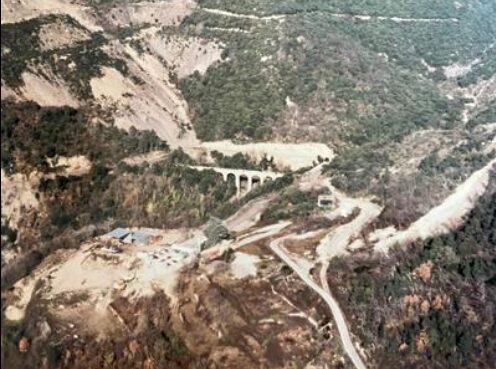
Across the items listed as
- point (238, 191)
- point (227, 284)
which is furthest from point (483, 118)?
point (227, 284)

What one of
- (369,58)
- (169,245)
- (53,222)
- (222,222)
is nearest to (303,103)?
(369,58)

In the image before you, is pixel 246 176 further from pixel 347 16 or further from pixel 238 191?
pixel 347 16

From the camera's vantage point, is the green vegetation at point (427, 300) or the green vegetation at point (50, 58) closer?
the green vegetation at point (427, 300)

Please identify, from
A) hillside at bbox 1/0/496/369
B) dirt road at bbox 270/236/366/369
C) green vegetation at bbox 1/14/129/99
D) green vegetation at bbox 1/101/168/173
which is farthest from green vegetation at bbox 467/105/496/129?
green vegetation at bbox 1/14/129/99

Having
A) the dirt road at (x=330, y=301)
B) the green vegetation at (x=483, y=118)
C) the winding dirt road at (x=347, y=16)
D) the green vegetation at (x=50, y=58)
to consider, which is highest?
the green vegetation at (x=50, y=58)

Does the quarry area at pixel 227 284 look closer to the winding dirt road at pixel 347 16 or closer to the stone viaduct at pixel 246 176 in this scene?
the stone viaduct at pixel 246 176

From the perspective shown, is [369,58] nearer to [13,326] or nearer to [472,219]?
[472,219]

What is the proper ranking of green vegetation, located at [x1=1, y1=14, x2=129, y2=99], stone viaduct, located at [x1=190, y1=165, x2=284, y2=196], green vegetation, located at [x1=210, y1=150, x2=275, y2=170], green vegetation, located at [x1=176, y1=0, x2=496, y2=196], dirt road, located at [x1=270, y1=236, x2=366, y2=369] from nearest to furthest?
1. dirt road, located at [x1=270, y1=236, x2=366, y2=369]
2. green vegetation, located at [x1=1, y1=14, x2=129, y2=99]
3. stone viaduct, located at [x1=190, y1=165, x2=284, y2=196]
4. green vegetation, located at [x1=210, y1=150, x2=275, y2=170]
5. green vegetation, located at [x1=176, y1=0, x2=496, y2=196]

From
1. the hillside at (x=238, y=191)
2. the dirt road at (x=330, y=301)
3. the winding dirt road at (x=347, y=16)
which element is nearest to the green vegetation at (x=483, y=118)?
the hillside at (x=238, y=191)

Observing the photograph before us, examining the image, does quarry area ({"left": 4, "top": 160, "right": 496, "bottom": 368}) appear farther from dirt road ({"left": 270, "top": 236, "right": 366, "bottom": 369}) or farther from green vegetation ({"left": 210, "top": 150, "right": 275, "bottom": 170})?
green vegetation ({"left": 210, "top": 150, "right": 275, "bottom": 170})
